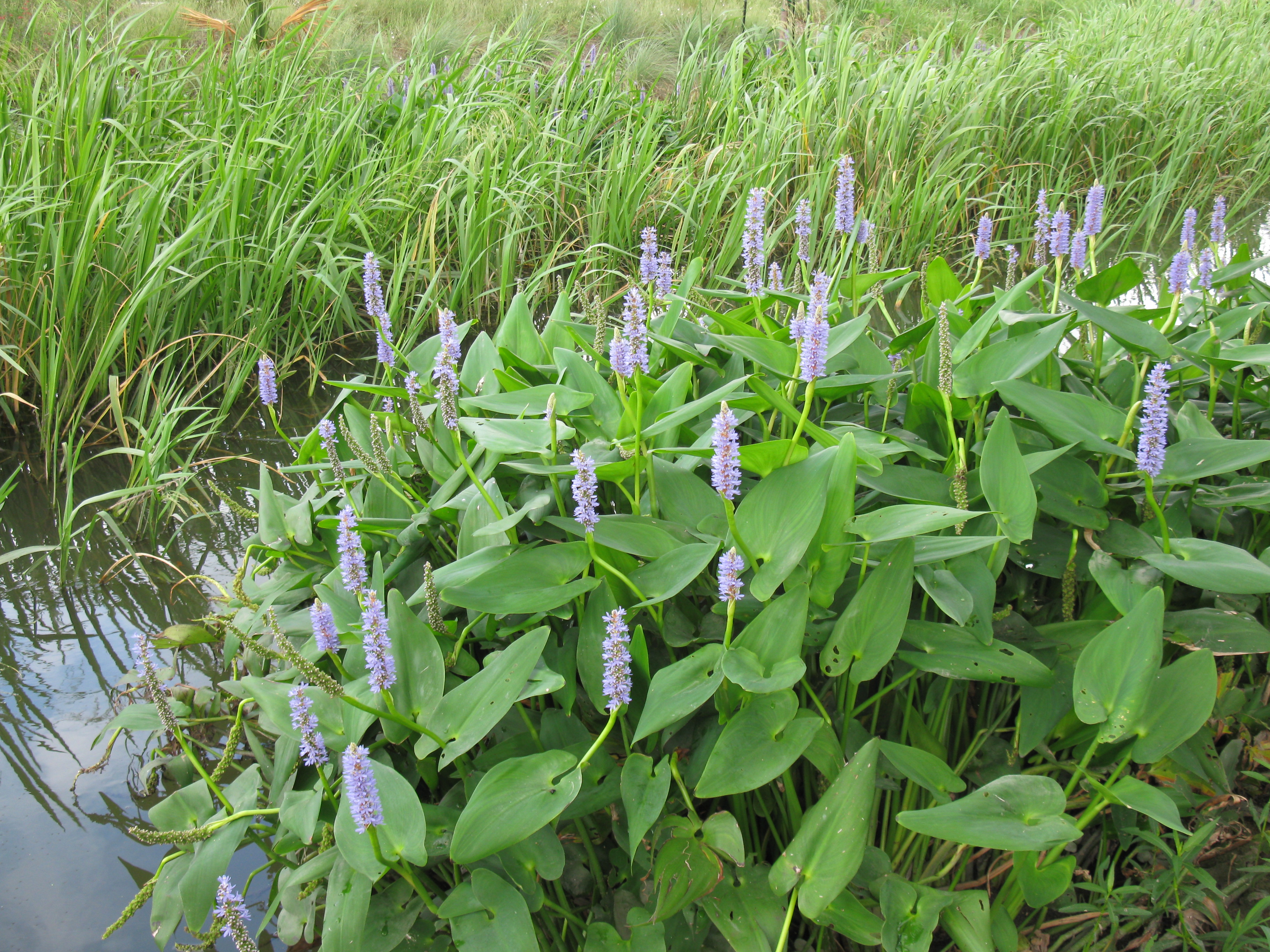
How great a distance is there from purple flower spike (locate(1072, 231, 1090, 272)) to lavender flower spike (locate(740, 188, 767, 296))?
556mm

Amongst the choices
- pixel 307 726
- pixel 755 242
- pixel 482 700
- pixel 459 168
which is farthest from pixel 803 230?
pixel 459 168

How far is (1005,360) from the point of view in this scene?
129 centimetres

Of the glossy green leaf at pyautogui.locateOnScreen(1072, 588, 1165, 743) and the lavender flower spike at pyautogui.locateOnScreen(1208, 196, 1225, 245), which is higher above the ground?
the lavender flower spike at pyautogui.locateOnScreen(1208, 196, 1225, 245)

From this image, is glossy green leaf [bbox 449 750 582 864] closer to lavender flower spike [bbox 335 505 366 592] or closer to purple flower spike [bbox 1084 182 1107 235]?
lavender flower spike [bbox 335 505 366 592]

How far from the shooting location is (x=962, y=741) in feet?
4.55

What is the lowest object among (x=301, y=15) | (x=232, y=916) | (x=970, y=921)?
(x=970, y=921)

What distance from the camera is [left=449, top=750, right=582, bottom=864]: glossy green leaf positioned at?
976 mm

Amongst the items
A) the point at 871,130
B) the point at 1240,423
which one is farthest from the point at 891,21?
the point at 1240,423

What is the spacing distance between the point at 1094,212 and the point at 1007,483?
773mm

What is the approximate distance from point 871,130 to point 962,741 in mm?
3659

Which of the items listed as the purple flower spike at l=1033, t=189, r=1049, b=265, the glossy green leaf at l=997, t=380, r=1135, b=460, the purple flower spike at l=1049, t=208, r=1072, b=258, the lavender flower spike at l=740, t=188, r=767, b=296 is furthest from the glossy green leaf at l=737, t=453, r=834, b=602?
the purple flower spike at l=1033, t=189, r=1049, b=265

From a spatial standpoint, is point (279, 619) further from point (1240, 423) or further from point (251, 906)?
point (1240, 423)

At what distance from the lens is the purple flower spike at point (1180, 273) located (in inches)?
58.1

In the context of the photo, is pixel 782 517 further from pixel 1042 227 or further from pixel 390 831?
pixel 1042 227
